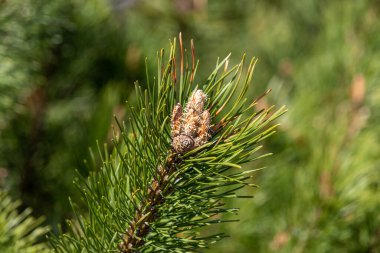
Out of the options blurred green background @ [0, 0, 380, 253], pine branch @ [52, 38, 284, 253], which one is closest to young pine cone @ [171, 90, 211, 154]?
pine branch @ [52, 38, 284, 253]

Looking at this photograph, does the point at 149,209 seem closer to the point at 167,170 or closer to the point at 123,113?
the point at 167,170

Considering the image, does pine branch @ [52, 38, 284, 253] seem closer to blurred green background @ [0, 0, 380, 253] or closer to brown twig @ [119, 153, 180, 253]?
brown twig @ [119, 153, 180, 253]

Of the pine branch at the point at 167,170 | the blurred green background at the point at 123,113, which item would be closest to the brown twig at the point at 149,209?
the pine branch at the point at 167,170

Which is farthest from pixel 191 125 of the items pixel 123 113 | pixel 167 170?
pixel 123 113

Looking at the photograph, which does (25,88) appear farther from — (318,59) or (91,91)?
(318,59)

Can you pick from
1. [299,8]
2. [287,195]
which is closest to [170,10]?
[299,8]

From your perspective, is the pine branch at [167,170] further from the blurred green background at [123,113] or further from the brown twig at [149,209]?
the blurred green background at [123,113]
